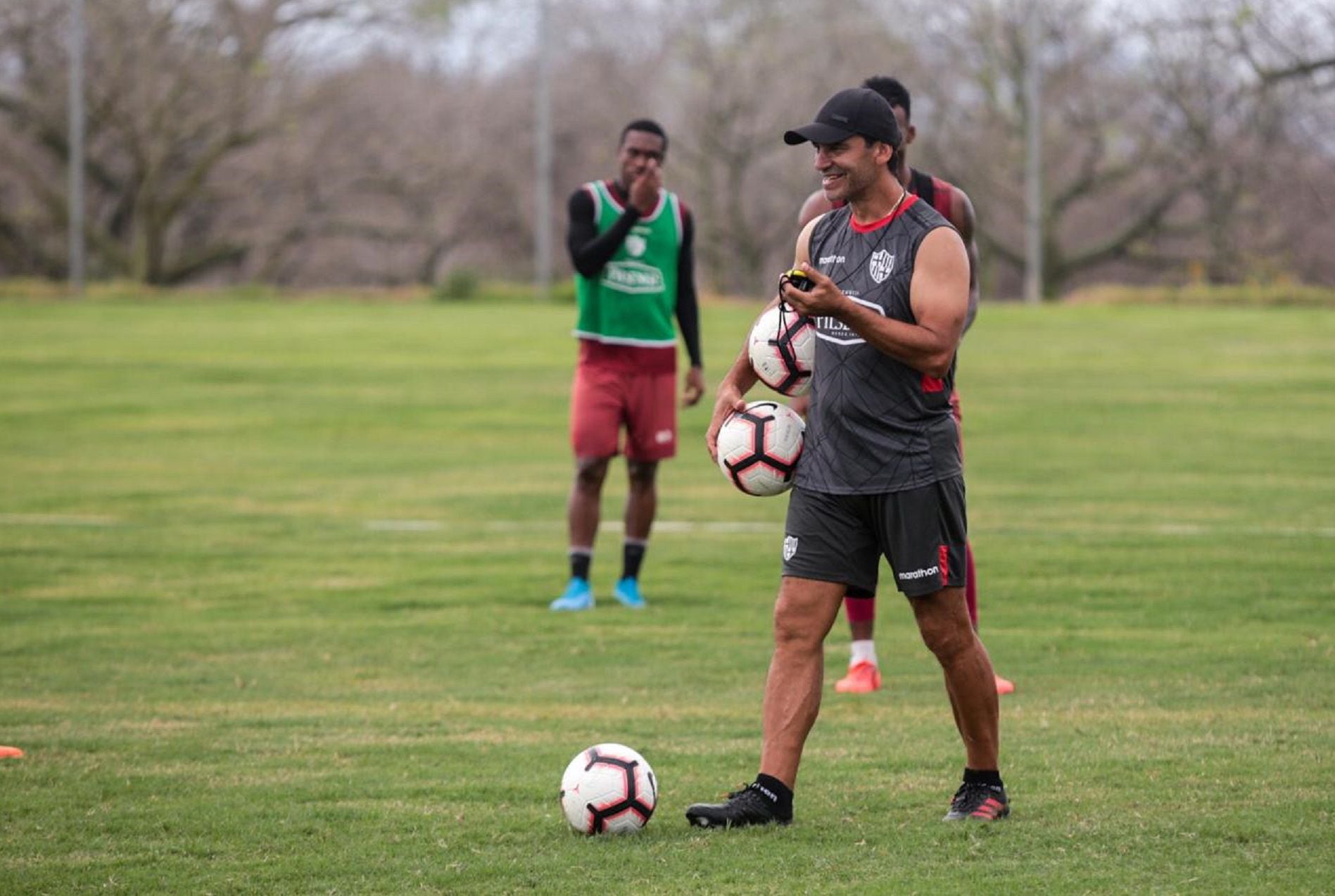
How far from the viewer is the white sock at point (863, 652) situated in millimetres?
8148

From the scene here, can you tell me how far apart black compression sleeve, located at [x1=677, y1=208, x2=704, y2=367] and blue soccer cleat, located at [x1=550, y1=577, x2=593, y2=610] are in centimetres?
141

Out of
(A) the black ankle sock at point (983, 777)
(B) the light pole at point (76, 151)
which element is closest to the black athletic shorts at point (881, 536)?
(A) the black ankle sock at point (983, 777)

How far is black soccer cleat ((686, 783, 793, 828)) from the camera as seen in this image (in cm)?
561

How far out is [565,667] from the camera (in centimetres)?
870

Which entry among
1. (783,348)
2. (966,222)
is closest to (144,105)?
(966,222)

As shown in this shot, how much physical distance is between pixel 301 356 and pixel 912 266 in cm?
2280

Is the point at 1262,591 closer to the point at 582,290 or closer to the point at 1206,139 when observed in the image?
the point at 582,290

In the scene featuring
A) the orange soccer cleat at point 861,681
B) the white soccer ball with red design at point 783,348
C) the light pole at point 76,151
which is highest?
the light pole at point 76,151

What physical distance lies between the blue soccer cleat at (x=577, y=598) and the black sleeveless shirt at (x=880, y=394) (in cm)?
471

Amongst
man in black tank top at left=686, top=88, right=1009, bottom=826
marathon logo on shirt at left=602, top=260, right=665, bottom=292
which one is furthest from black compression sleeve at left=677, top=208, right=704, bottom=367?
man in black tank top at left=686, top=88, right=1009, bottom=826

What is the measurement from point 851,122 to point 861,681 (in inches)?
130

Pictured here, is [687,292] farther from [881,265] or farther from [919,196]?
[881,265]

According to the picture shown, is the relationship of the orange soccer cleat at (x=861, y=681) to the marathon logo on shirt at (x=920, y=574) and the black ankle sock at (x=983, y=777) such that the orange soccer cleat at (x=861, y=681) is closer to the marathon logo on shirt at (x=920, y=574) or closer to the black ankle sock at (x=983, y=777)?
the black ankle sock at (x=983, y=777)

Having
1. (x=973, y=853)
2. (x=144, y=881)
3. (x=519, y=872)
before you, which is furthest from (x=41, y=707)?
(x=973, y=853)
